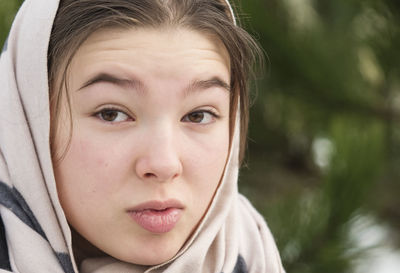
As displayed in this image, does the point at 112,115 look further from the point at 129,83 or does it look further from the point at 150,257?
the point at 150,257

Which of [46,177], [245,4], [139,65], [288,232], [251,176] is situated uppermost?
[139,65]

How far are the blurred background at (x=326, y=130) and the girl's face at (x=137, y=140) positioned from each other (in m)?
0.45

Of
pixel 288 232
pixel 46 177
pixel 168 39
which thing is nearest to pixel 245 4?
pixel 288 232

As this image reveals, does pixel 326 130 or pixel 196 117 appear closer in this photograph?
pixel 196 117

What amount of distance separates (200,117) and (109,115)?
5.1 inches

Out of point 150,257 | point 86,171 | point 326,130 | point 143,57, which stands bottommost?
point 326,130

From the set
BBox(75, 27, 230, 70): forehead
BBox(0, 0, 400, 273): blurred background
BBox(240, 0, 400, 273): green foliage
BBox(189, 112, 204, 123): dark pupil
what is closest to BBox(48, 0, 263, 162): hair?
BBox(75, 27, 230, 70): forehead

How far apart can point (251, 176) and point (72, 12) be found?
1.16 m

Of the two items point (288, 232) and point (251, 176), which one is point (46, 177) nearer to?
point (288, 232)

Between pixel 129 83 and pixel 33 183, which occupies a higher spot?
pixel 129 83

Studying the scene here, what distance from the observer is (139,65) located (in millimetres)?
864

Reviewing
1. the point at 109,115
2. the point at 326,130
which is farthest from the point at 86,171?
the point at 326,130

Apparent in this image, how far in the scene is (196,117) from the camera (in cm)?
92

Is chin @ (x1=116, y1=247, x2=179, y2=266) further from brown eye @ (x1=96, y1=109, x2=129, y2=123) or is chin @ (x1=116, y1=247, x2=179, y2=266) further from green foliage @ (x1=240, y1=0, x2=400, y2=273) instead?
green foliage @ (x1=240, y1=0, x2=400, y2=273)
